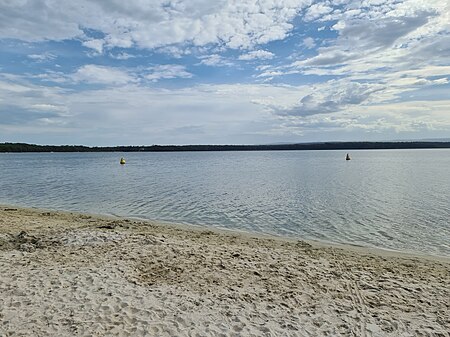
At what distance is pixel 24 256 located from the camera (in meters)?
9.03

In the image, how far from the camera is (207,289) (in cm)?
738

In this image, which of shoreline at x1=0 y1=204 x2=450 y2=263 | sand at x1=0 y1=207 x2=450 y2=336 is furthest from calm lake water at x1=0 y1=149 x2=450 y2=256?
sand at x1=0 y1=207 x2=450 y2=336

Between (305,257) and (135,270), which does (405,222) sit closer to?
(305,257)

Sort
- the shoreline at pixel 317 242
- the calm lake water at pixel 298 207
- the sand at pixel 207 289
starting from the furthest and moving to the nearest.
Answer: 1. the calm lake water at pixel 298 207
2. the shoreline at pixel 317 242
3. the sand at pixel 207 289

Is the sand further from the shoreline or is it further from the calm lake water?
the calm lake water

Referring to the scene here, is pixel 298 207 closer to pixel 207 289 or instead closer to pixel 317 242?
pixel 317 242

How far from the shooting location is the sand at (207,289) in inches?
230

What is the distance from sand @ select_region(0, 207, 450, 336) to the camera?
5.84 meters

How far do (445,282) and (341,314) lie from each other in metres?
3.37

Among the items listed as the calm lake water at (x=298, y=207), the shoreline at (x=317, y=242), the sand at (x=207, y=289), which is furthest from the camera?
the calm lake water at (x=298, y=207)

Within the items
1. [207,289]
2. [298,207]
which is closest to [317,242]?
[207,289]

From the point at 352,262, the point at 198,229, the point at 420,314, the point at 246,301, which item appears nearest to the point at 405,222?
the point at 352,262

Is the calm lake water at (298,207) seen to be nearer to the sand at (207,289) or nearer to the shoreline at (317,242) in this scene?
the shoreline at (317,242)

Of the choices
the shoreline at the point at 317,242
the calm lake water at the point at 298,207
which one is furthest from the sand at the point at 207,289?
the calm lake water at the point at 298,207
